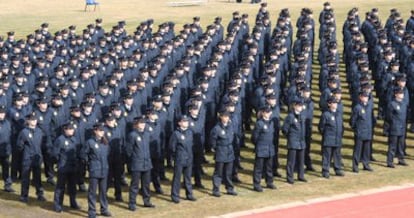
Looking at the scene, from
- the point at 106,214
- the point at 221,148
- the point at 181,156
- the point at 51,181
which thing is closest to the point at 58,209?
the point at 106,214

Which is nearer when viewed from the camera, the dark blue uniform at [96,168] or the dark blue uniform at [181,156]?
the dark blue uniform at [96,168]

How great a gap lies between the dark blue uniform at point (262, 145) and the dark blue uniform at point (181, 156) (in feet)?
4.60

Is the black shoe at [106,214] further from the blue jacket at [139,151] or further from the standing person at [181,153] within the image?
the standing person at [181,153]

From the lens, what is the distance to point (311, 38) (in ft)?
90.0

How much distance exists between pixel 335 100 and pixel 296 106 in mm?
873

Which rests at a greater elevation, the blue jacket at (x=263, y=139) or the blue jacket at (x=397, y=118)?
the blue jacket at (x=397, y=118)

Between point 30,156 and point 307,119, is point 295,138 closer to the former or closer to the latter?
point 307,119

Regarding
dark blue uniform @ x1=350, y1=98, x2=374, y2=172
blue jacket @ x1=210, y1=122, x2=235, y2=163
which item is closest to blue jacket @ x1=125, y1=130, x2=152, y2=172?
blue jacket @ x1=210, y1=122, x2=235, y2=163

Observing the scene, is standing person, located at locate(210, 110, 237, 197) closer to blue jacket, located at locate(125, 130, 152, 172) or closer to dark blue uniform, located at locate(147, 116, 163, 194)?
dark blue uniform, located at locate(147, 116, 163, 194)

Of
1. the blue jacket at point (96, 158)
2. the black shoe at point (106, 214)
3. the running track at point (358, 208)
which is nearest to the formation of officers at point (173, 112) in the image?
the blue jacket at point (96, 158)

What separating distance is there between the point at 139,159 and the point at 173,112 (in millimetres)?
2681

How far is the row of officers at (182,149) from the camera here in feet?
54.7

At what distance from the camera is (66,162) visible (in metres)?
16.7

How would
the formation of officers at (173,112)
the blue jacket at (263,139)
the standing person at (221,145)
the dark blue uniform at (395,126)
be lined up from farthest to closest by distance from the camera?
the dark blue uniform at (395,126), the blue jacket at (263,139), the standing person at (221,145), the formation of officers at (173,112)
